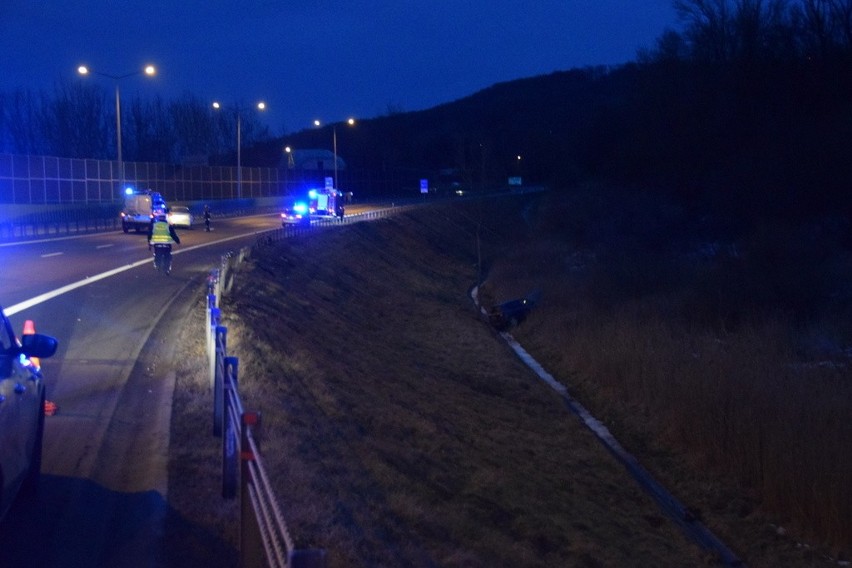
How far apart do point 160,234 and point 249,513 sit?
20.7 m

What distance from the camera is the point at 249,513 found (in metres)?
5.95

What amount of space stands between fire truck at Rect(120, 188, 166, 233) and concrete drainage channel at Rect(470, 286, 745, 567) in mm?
24660

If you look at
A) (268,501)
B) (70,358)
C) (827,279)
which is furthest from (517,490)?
(827,279)

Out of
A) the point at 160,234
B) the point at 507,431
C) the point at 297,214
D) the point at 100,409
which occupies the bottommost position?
the point at 507,431

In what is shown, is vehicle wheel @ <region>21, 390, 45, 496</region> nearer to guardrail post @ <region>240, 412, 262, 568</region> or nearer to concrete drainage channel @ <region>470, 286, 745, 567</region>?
guardrail post @ <region>240, 412, 262, 568</region>

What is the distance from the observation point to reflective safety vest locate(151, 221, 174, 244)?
2564 cm

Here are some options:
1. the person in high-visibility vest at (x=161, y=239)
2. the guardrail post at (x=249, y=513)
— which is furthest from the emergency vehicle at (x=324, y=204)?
the guardrail post at (x=249, y=513)

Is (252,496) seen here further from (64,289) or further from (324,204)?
(324,204)

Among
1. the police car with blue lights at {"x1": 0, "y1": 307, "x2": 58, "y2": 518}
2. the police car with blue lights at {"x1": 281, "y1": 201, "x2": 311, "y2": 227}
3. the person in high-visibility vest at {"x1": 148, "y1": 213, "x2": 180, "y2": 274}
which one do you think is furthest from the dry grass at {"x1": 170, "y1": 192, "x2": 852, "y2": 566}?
the police car with blue lights at {"x1": 281, "y1": 201, "x2": 311, "y2": 227}

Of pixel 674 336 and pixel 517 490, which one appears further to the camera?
pixel 674 336

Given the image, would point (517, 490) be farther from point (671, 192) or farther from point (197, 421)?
point (671, 192)

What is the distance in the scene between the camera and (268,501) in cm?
528

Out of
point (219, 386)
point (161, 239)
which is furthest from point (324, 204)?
point (219, 386)

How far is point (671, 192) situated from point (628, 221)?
7.13 metres
